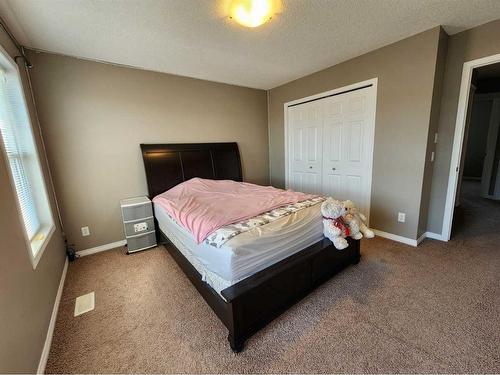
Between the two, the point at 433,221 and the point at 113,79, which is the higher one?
the point at 113,79

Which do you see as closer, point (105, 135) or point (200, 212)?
point (200, 212)

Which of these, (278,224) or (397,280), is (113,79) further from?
(397,280)

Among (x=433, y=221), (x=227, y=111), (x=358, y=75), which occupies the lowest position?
(x=433, y=221)

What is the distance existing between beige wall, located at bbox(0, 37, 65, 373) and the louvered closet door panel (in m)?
3.47

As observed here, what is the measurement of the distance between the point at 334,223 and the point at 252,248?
877 millimetres

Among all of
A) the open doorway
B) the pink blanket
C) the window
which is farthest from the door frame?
the window

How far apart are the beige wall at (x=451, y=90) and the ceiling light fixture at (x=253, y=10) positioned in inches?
84.4

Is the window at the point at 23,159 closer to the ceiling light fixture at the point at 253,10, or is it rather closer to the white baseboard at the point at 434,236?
the ceiling light fixture at the point at 253,10

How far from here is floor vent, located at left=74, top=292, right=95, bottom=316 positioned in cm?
179

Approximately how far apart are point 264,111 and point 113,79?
2535mm

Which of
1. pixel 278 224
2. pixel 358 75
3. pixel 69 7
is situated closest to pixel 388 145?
pixel 358 75

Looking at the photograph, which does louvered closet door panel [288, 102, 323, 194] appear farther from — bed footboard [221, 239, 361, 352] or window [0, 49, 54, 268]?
window [0, 49, 54, 268]

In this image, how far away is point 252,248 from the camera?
1.51m

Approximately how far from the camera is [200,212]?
2027mm
